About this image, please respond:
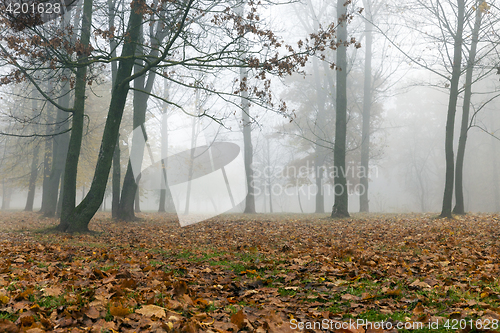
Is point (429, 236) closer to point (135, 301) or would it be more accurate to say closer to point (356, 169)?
point (135, 301)

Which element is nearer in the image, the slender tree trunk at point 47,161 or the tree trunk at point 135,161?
the tree trunk at point 135,161

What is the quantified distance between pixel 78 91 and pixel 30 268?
6.33m

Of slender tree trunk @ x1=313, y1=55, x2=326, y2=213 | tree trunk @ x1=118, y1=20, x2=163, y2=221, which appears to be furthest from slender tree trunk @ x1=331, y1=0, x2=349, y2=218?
slender tree trunk @ x1=313, y1=55, x2=326, y2=213

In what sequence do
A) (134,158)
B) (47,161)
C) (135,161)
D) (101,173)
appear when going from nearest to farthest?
(101,173), (135,161), (134,158), (47,161)

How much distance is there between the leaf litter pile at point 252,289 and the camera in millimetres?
2469

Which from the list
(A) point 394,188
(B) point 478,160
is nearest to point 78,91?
(B) point 478,160

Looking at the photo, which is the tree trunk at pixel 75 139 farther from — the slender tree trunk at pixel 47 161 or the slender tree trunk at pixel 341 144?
the slender tree trunk at pixel 47 161

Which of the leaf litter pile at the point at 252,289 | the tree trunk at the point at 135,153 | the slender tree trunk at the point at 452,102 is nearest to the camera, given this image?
the leaf litter pile at the point at 252,289

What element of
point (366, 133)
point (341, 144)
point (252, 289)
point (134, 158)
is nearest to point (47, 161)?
point (134, 158)

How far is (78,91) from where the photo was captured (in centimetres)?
915

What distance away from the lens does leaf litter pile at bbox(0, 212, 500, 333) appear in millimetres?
2469

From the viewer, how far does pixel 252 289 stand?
364 cm

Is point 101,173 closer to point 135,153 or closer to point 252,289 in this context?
point 252,289

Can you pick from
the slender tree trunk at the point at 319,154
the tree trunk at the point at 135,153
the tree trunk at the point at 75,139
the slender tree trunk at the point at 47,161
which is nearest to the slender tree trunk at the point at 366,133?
the slender tree trunk at the point at 319,154
